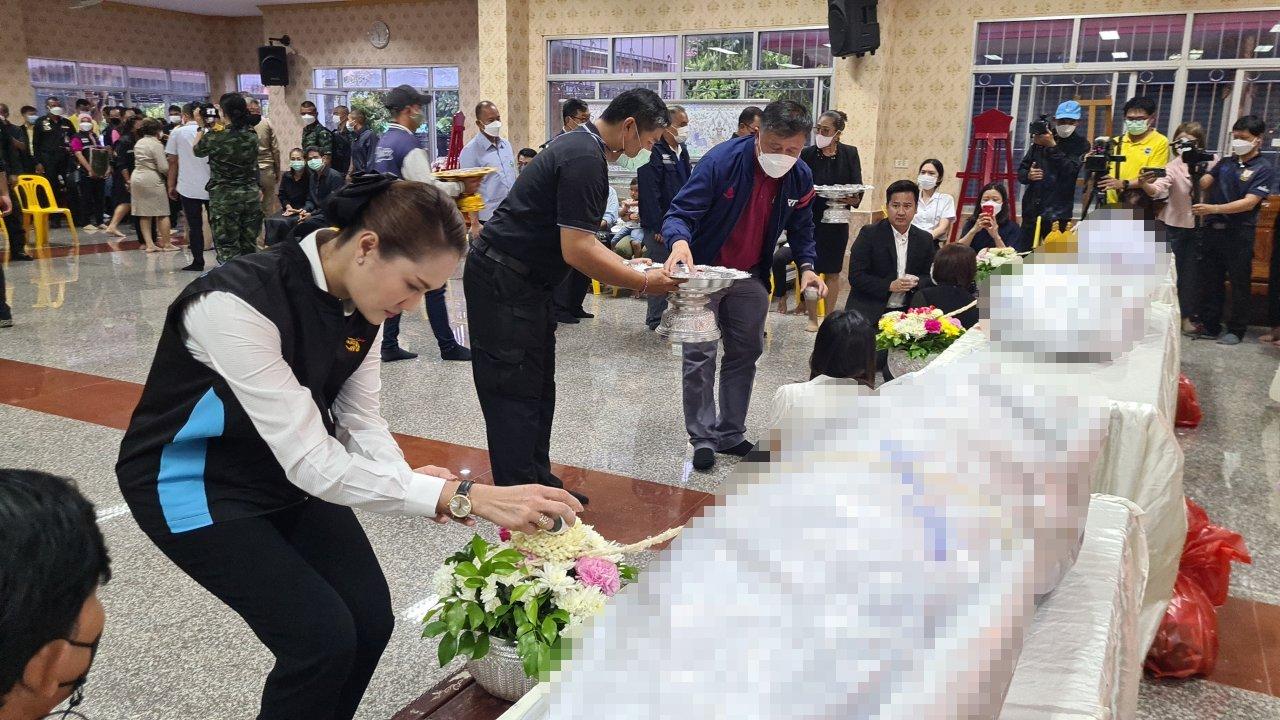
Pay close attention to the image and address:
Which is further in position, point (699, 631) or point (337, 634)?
point (337, 634)

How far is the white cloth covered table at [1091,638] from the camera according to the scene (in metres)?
1.22

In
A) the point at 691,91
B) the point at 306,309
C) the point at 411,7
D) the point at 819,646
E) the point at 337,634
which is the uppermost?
the point at 411,7

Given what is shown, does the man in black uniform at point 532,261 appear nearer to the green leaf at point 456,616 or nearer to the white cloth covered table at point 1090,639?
the green leaf at point 456,616

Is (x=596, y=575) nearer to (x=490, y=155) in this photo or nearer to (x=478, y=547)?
(x=478, y=547)

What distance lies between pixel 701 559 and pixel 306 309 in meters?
0.98

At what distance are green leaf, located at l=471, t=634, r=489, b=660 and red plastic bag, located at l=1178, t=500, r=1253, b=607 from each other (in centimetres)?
191

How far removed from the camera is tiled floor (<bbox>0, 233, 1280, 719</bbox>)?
2.18 metres

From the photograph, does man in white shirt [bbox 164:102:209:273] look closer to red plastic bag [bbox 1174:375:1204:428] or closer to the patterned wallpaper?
the patterned wallpaper

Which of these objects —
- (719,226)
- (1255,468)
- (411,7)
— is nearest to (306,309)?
(719,226)

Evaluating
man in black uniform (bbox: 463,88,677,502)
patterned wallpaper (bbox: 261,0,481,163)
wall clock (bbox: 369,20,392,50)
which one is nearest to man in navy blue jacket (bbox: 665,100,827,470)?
man in black uniform (bbox: 463,88,677,502)

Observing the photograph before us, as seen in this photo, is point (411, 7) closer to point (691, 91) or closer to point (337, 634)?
point (691, 91)

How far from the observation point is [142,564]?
8.89 feet

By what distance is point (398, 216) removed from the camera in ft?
4.63

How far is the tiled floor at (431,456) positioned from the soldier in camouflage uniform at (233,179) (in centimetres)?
82
